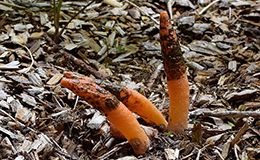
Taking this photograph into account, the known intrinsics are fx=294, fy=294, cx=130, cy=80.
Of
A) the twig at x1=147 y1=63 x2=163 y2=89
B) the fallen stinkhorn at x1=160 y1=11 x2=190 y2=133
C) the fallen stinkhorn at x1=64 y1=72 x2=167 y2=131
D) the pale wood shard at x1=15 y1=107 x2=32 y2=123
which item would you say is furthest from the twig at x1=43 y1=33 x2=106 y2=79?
the fallen stinkhorn at x1=160 y1=11 x2=190 y2=133

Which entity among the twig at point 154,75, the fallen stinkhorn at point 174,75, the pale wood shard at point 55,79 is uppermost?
the fallen stinkhorn at point 174,75

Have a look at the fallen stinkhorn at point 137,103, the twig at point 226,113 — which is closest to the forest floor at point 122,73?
the twig at point 226,113

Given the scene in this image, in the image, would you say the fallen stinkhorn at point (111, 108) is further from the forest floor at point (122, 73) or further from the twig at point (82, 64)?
the twig at point (82, 64)

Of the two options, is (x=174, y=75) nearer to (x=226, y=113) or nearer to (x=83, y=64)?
(x=226, y=113)

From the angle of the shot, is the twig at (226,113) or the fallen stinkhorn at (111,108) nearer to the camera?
the fallen stinkhorn at (111,108)

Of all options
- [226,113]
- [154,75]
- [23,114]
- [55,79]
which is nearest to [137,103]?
[226,113]

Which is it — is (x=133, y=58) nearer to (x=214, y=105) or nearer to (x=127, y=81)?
(x=127, y=81)

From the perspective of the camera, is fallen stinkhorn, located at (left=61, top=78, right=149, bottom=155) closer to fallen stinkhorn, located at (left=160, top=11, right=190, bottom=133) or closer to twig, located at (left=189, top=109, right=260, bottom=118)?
fallen stinkhorn, located at (left=160, top=11, right=190, bottom=133)

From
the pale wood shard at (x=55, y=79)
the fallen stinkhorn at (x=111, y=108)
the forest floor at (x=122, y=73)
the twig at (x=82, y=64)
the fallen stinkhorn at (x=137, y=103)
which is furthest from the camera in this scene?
the twig at (x=82, y=64)
